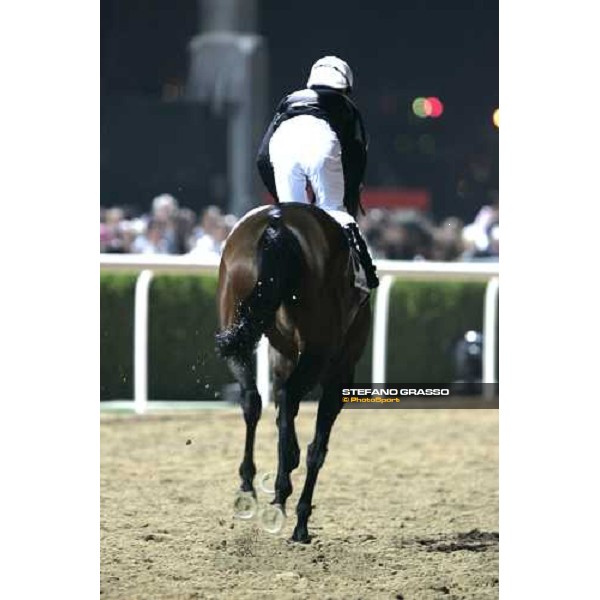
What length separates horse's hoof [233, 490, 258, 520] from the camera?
215 inches

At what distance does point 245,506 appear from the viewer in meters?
5.46

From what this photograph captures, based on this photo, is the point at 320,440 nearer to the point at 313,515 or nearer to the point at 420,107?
the point at 313,515

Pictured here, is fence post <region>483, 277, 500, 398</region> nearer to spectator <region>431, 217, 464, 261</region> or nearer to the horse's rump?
spectator <region>431, 217, 464, 261</region>

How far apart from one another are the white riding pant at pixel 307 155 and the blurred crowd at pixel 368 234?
11.0 ft

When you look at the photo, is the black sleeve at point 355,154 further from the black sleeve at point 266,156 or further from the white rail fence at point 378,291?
the white rail fence at point 378,291

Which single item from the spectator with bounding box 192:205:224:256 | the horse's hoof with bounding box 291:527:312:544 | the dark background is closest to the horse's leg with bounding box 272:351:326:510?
the horse's hoof with bounding box 291:527:312:544

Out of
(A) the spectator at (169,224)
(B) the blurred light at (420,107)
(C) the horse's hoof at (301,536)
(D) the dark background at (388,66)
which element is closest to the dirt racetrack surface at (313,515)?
(C) the horse's hoof at (301,536)

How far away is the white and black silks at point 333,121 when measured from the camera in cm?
520

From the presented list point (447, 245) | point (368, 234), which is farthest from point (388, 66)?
point (447, 245)

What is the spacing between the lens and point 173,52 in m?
7.56

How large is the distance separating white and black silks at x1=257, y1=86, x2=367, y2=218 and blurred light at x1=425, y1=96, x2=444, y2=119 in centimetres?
95

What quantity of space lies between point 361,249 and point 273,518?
897 mm
